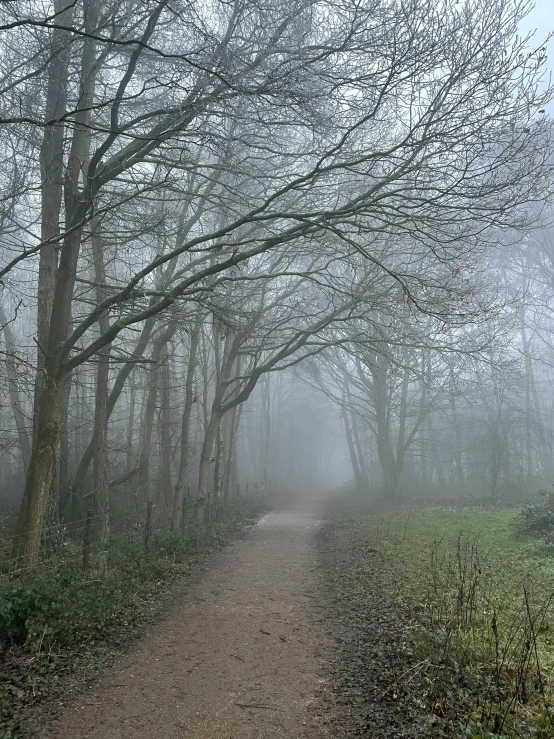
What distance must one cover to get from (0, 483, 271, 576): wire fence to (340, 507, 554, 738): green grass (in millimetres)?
4537

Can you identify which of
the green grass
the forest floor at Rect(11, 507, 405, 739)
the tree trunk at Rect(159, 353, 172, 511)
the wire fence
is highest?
the tree trunk at Rect(159, 353, 172, 511)

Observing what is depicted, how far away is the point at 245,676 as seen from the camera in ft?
17.3

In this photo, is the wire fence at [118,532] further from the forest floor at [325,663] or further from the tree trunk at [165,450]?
the forest floor at [325,663]

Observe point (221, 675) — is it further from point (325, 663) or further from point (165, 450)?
point (165, 450)

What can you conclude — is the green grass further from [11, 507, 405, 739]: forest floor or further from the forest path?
the forest path

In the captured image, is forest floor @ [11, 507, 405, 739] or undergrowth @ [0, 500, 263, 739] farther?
undergrowth @ [0, 500, 263, 739]

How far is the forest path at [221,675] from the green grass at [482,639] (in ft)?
3.30

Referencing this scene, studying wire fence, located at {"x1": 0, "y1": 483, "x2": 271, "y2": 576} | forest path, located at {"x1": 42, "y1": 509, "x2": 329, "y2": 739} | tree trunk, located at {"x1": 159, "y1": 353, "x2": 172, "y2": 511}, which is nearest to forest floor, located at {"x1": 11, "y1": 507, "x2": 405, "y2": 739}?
forest path, located at {"x1": 42, "y1": 509, "x2": 329, "y2": 739}

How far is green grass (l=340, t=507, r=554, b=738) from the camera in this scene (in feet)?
13.0

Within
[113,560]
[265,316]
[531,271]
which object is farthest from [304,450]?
[113,560]

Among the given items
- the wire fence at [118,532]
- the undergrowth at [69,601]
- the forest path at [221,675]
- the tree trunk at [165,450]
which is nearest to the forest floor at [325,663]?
the forest path at [221,675]

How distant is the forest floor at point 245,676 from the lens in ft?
14.1

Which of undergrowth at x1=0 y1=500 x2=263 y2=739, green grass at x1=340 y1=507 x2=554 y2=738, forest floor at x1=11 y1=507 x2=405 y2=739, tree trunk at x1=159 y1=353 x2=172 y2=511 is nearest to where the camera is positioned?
green grass at x1=340 y1=507 x2=554 y2=738

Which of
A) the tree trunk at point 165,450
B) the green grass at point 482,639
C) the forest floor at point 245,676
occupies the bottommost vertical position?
the forest floor at point 245,676
